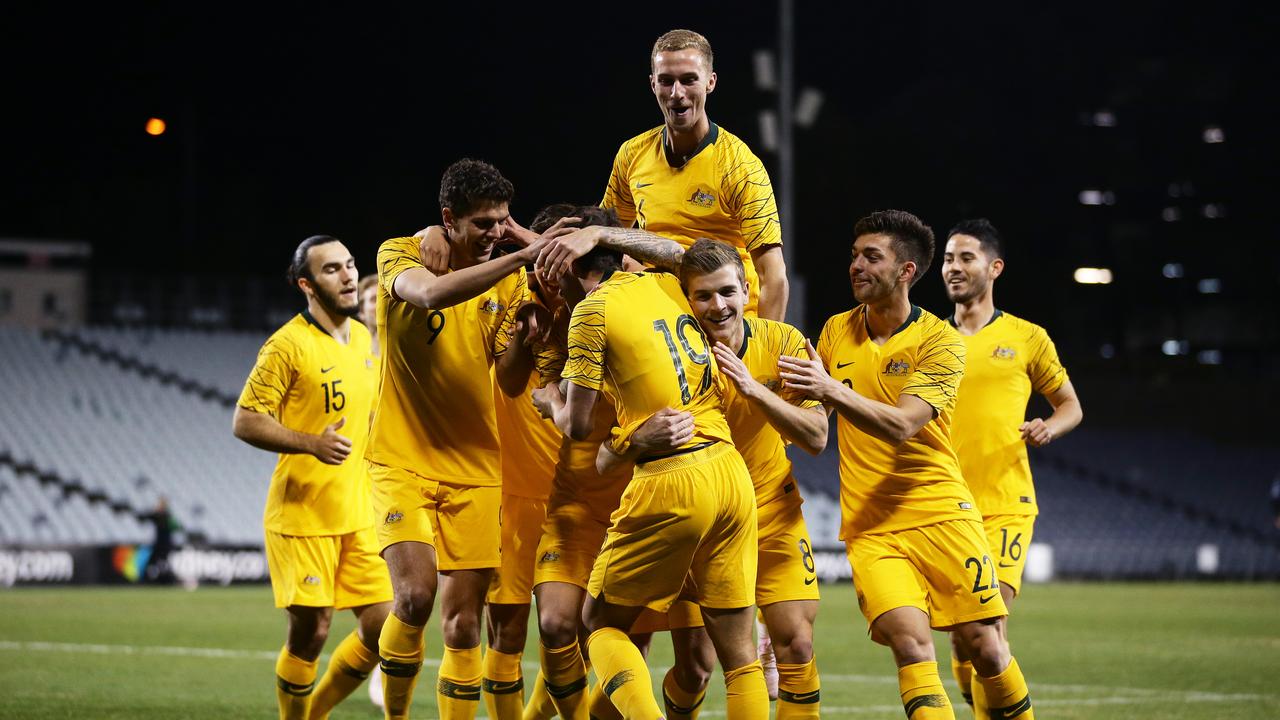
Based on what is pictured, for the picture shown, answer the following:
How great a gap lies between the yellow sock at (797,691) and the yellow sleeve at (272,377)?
2999mm

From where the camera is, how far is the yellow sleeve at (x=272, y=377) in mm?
7785

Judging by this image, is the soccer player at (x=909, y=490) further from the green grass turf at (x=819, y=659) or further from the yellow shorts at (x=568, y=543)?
the green grass turf at (x=819, y=659)

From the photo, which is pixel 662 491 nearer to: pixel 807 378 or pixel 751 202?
pixel 807 378

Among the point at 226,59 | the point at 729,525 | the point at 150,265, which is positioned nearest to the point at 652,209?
the point at 729,525

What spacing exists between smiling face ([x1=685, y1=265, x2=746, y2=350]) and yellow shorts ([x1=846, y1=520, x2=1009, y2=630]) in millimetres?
1148

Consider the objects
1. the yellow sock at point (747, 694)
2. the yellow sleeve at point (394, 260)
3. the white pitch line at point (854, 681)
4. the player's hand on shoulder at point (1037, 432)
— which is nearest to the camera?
the yellow sock at point (747, 694)

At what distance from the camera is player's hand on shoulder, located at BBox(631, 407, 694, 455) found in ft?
19.0

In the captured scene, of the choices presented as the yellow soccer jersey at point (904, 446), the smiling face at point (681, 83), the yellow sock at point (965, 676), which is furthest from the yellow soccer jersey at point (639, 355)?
the yellow sock at point (965, 676)

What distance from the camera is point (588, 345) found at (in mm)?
5871

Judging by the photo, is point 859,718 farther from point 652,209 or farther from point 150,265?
point 150,265

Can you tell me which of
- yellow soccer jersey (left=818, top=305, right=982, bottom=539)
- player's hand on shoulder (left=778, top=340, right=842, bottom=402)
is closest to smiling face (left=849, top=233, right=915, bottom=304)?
yellow soccer jersey (left=818, top=305, right=982, bottom=539)

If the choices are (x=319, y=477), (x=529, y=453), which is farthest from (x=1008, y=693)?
(x=319, y=477)

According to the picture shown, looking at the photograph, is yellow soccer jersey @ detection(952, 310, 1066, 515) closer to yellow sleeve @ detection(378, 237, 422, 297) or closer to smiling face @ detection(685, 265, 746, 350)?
smiling face @ detection(685, 265, 746, 350)

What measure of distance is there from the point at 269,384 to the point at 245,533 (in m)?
20.8
